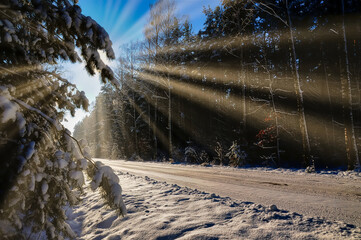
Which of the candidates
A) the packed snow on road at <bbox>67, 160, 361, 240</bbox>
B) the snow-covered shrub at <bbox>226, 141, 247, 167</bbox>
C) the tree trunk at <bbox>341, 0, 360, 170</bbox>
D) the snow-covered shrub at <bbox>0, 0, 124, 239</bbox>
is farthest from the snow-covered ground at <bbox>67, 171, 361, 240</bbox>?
the snow-covered shrub at <bbox>226, 141, 247, 167</bbox>

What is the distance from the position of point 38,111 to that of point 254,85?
18873mm

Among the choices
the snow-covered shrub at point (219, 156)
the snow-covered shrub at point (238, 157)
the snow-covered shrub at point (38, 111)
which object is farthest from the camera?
the snow-covered shrub at point (219, 156)

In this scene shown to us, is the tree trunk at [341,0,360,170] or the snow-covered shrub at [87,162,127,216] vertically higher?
the tree trunk at [341,0,360,170]

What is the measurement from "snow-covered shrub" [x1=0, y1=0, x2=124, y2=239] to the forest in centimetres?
1026

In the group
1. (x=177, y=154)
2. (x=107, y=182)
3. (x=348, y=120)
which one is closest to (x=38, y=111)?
(x=107, y=182)

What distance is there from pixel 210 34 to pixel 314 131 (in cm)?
1411

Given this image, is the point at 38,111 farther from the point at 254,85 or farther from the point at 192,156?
the point at 254,85

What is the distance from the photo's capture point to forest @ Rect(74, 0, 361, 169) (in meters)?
11.3

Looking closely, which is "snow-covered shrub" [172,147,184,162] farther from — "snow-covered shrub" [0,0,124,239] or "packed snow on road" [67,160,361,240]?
"snow-covered shrub" [0,0,124,239]

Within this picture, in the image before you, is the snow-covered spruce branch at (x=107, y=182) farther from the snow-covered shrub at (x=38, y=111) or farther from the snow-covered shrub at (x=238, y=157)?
the snow-covered shrub at (x=238, y=157)

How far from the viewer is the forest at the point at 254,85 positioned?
1131cm

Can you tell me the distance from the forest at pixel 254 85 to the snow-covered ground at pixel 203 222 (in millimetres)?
7552

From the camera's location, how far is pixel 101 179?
91.2 inches

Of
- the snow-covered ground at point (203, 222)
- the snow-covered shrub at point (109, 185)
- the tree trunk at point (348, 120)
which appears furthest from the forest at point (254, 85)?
the snow-covered shrub at point (109, 185)
